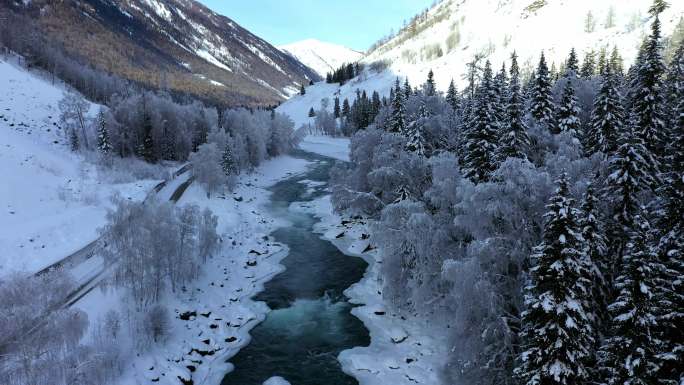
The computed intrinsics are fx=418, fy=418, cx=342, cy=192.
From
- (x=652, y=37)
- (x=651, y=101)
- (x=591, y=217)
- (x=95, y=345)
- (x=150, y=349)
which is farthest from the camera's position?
(x=652, y=37)

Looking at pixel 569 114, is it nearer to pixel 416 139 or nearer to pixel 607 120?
pixel 607 120

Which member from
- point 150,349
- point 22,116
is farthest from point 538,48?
point 150,349

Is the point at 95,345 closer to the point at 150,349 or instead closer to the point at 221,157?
the point at 150,349

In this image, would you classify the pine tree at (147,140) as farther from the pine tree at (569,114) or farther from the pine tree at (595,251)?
A: the pine tree at (595,251)

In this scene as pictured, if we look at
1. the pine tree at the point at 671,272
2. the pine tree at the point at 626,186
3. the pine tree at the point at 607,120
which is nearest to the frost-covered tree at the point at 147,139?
the pine tree at the point at 607,120

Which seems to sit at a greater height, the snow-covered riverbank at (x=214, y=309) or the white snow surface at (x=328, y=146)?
the white snow surface at (x=328, y=146)

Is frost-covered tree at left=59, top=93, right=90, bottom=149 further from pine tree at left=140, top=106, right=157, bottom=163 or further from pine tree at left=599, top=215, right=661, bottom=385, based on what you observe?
pine tree at left=599, top=215, right=661, bottom=385
